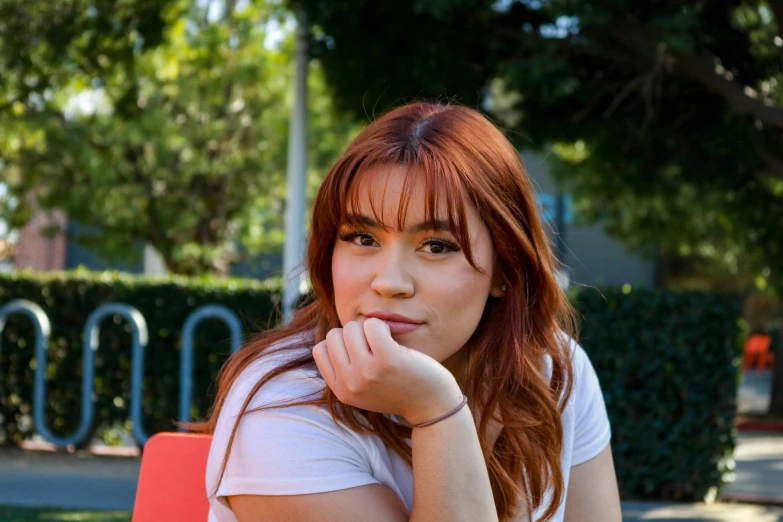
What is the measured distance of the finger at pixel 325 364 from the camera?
1674 mm

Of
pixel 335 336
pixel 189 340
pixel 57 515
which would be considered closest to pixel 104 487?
pixel 57 515

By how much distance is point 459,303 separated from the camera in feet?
6.10

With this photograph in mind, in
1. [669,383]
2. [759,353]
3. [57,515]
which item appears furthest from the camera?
[759,353]

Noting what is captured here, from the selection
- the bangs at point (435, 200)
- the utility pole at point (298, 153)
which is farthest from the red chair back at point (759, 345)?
the bangs at point (435, 200)

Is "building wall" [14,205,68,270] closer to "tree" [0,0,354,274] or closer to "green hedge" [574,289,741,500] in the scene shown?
"tree" [0,0,354,274]

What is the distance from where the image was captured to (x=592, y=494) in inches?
86.2

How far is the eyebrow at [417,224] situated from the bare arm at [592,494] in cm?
73

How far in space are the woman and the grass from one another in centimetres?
415

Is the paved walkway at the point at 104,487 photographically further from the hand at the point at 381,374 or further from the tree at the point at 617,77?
the hand at the point at 381,374

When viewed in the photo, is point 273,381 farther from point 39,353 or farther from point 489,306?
point 39,353

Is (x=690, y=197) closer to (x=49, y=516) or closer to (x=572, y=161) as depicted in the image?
(x=572, y=161)

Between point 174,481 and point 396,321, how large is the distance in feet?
2.07

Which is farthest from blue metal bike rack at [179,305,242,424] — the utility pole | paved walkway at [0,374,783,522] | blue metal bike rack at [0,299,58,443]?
blue metal bike rack at [0,299,58,443]

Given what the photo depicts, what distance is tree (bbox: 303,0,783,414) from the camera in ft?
25.3
